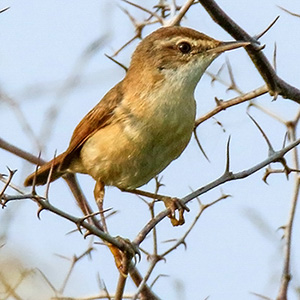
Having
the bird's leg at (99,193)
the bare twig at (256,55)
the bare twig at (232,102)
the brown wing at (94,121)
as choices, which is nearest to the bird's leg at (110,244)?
the bird's leg at (99,193)

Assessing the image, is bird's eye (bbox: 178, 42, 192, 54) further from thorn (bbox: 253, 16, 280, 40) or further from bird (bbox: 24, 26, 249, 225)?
thorn (bbox: 253, 16, 280, 40)

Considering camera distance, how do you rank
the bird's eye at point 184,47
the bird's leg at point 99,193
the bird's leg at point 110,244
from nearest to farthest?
the bird's leg at point 110,244 < the bird's eye at point 184,47 < the bird's leg at point 99,193

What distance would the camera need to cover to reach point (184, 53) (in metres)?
4.04

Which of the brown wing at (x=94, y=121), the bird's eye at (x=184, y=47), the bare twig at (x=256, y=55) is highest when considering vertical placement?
the bird's eye at (x=184, y=47)

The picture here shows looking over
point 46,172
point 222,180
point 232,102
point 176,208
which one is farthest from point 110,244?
point 46,172

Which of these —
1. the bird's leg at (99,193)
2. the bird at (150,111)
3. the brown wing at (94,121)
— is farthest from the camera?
the bird's leg at (99,193)

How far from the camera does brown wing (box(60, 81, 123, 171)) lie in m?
4.25

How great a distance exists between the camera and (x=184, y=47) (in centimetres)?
404

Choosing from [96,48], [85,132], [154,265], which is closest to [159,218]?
[154,265]

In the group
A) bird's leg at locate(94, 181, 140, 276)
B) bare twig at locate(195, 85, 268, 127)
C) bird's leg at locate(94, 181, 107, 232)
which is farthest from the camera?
bird's leg at locate(94, 181, 107, 232)

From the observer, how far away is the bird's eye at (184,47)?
402 centimetres

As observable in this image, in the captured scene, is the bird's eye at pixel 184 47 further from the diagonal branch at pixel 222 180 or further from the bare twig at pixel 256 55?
the diagonal branch at pixel 222 180

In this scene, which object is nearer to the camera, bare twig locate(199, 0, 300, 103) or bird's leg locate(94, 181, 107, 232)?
bare twig locate(199, 0, 300, 103)

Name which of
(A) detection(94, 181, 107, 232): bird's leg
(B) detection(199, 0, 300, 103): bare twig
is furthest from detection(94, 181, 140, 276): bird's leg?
(B) detection(199, 0, 300, 103): bare twig
